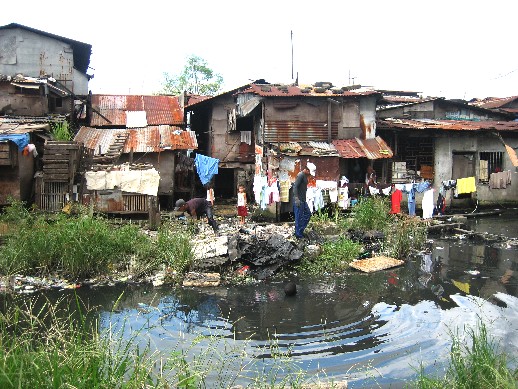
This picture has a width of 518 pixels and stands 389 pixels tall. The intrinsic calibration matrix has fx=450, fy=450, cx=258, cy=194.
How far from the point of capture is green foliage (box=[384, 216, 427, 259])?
374 inches

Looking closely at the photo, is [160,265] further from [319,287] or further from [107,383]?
[107,383]

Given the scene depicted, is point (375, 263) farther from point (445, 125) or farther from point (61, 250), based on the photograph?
point (445, 125)

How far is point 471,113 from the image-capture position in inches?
721

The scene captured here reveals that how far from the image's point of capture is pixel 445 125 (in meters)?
15.8

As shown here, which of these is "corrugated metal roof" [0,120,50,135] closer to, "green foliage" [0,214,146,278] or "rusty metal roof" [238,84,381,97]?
"green foliage" [0,214,146,278]

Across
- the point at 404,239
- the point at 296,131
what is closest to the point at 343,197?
the point at 296,131

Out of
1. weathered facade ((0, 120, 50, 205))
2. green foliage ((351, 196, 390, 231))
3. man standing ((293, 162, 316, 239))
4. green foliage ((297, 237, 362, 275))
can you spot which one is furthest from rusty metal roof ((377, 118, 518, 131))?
weathered facade ((0, 120, 50, 205))

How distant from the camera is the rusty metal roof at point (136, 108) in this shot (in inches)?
721

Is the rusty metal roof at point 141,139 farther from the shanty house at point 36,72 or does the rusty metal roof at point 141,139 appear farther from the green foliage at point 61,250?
the green foliage at point 61,250

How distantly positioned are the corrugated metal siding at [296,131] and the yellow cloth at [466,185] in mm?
4790

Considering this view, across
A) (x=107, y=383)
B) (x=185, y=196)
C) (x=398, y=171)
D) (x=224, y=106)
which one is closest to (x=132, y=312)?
(x=107, y=383)

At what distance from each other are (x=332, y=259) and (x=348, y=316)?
251 centimetres

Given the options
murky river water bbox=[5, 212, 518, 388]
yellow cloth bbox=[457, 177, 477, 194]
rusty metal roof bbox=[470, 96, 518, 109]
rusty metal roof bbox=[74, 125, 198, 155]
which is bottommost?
murky river water bbox=[5, 212, 518, 388]

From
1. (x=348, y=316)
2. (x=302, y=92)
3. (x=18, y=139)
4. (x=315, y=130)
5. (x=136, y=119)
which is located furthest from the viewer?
(x=136, y=119)
